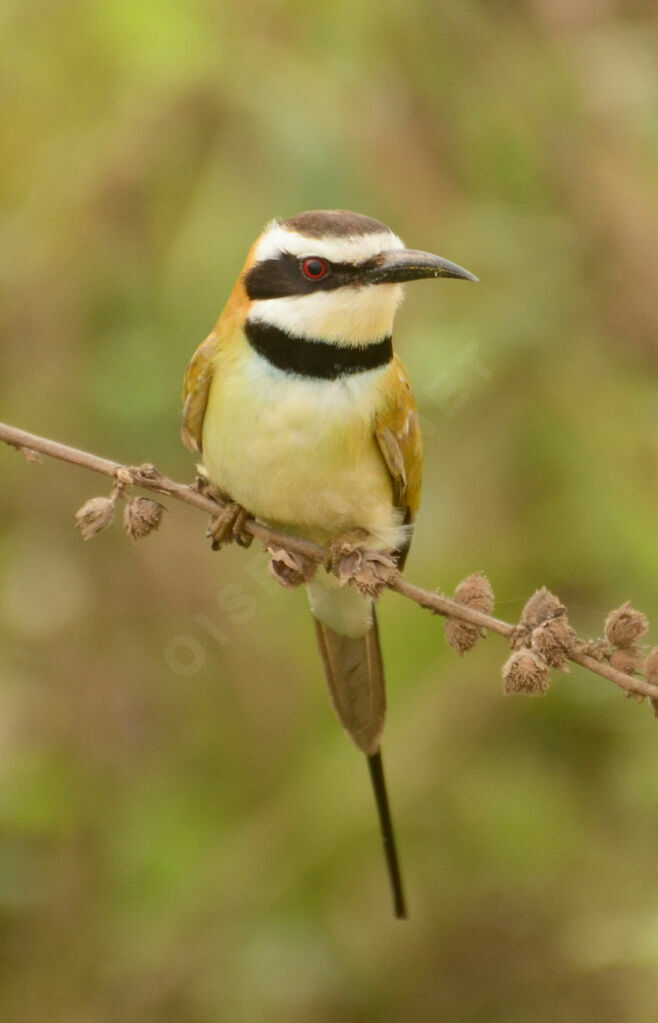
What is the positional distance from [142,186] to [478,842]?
1583mm

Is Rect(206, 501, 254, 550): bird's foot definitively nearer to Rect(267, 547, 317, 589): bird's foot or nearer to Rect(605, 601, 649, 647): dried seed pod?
Rect(267, 547, 317, 589): bird's foot

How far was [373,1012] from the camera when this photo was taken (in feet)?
9.56

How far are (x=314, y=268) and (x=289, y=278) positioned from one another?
63 mm

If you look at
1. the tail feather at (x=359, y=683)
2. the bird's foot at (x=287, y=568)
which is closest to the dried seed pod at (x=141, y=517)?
the bird's foot at (x=287, y=568)

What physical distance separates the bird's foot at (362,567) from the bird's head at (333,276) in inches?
14.3

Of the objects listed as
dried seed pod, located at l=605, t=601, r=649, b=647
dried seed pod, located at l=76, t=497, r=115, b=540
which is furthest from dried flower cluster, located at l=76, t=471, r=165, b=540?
dried seed pod, located at l=605, t=601, r=649, b=647

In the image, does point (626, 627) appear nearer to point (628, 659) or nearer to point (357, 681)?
point (628, 659)

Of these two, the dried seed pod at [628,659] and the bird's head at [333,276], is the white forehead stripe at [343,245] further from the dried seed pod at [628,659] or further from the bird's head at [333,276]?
the dried seed pod at [628,659]

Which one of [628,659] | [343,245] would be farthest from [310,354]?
[628,659]

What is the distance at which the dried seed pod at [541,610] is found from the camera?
1.66m

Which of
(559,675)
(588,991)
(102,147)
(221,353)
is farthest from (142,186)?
(588,991)

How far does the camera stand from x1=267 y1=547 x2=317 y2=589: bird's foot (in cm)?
202

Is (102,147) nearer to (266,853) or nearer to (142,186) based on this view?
(142,186)

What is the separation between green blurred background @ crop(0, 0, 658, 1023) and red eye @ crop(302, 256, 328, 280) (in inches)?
14.4
